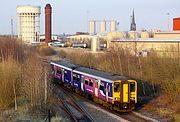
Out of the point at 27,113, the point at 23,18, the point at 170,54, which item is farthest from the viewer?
the point at 23,18

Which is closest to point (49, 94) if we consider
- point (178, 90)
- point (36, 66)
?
point (36, 66)

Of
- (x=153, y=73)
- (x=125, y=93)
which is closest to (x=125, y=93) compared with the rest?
(x=125, y=93)

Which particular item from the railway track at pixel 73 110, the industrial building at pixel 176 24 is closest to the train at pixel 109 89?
the railway track at pixel 73 110

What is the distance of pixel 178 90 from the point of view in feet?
71.9

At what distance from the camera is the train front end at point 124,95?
20062mm

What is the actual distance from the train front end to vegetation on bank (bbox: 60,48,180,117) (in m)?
2.23

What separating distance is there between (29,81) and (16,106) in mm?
2725

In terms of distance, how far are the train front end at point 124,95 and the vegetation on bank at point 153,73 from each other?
2.23 m

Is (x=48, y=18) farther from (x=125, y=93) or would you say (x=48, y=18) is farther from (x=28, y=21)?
(x=125, y=93)

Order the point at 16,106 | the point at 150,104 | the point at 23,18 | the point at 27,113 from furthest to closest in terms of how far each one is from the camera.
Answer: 1. the point at 23,18
2. the point at 150,104
3. the point at 16,106
4. the point at 27,113

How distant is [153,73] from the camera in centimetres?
2766

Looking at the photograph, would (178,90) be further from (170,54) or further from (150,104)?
(170,54)

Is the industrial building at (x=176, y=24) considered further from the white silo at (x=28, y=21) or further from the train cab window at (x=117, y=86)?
the train cab window at (x=117, y=86)

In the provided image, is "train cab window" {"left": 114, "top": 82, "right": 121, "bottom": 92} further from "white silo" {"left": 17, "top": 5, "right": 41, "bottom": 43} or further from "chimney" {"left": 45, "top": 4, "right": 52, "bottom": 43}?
"white silo" {"left": 17, "top": 5, "right": 41, "bottom": 43}
